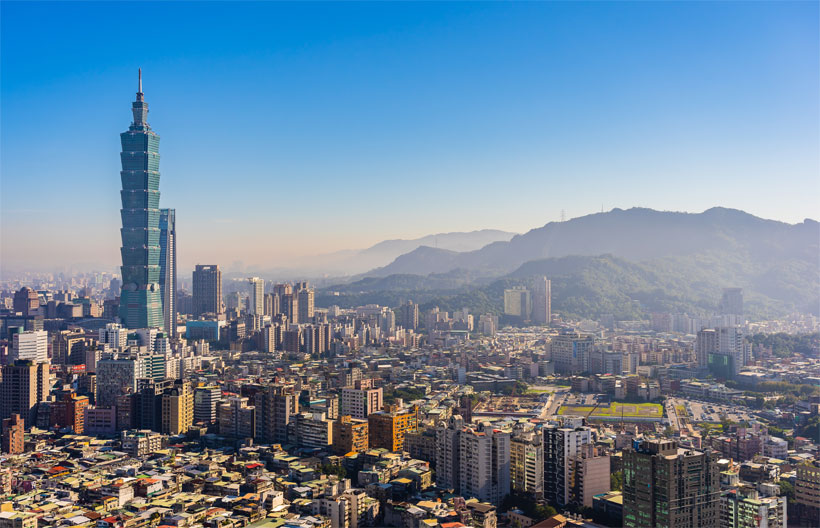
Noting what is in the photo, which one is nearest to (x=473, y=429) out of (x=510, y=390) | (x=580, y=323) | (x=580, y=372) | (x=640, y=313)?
(x=510, y=390)

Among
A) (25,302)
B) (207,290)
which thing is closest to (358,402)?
(25,302)

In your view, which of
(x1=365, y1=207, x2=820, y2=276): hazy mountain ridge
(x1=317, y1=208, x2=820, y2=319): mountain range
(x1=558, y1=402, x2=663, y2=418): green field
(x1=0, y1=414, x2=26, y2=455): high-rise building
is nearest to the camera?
(x1=0, y1=414, x2=26, y2=455): high-rise building

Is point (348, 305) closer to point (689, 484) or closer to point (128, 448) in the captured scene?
point (128, 448)

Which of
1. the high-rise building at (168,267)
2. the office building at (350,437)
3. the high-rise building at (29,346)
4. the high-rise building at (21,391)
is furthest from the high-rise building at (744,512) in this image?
the high-rise building at (168,267)

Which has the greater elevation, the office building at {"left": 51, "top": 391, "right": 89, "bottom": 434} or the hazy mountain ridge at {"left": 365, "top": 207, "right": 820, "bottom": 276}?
the hazy mountain ridge at {"left": 365, "top": 207, "right": 820, "bottom": 276}

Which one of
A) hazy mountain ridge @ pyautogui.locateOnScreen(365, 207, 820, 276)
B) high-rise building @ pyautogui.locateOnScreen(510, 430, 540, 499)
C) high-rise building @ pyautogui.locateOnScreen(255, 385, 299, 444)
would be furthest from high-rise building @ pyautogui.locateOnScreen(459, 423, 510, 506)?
hazy mountain ridge @ pyautogui.locateOnScreen(365, 207, 820, 276)

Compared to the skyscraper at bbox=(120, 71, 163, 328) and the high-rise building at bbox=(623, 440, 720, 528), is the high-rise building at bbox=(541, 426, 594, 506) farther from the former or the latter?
the skyscraper at bbox=(120, 71, 163, 328)
